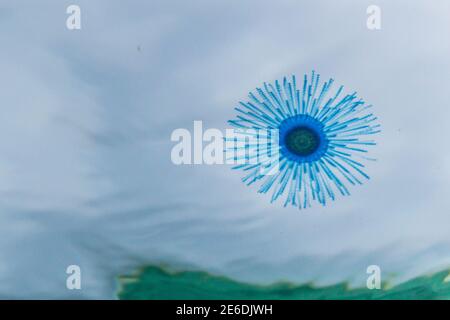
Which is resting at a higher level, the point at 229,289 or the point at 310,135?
the point at 310,135

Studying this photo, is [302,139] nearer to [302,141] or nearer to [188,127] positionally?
[302,141]

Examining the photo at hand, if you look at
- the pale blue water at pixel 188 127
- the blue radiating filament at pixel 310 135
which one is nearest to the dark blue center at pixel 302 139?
the blue radiating filament at pixel 310 135

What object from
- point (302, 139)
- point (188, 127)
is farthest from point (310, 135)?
point (188, 127)

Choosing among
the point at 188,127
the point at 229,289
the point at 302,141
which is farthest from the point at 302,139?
the point at 229,289

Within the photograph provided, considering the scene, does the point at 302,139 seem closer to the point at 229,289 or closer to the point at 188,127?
the point at 188,127

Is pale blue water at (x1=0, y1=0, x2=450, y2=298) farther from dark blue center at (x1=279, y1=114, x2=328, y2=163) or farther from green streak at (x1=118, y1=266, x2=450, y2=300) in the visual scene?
dark blue center at (x1=279, y1=114, x2=328, y2=163)

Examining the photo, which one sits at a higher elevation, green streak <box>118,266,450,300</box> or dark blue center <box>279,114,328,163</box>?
dark blue center <box>279,114,328,163</box>

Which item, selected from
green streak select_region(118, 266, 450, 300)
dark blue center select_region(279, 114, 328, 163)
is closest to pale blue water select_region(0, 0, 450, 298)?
→ green streak select_region(118, 266, 450, 300)
